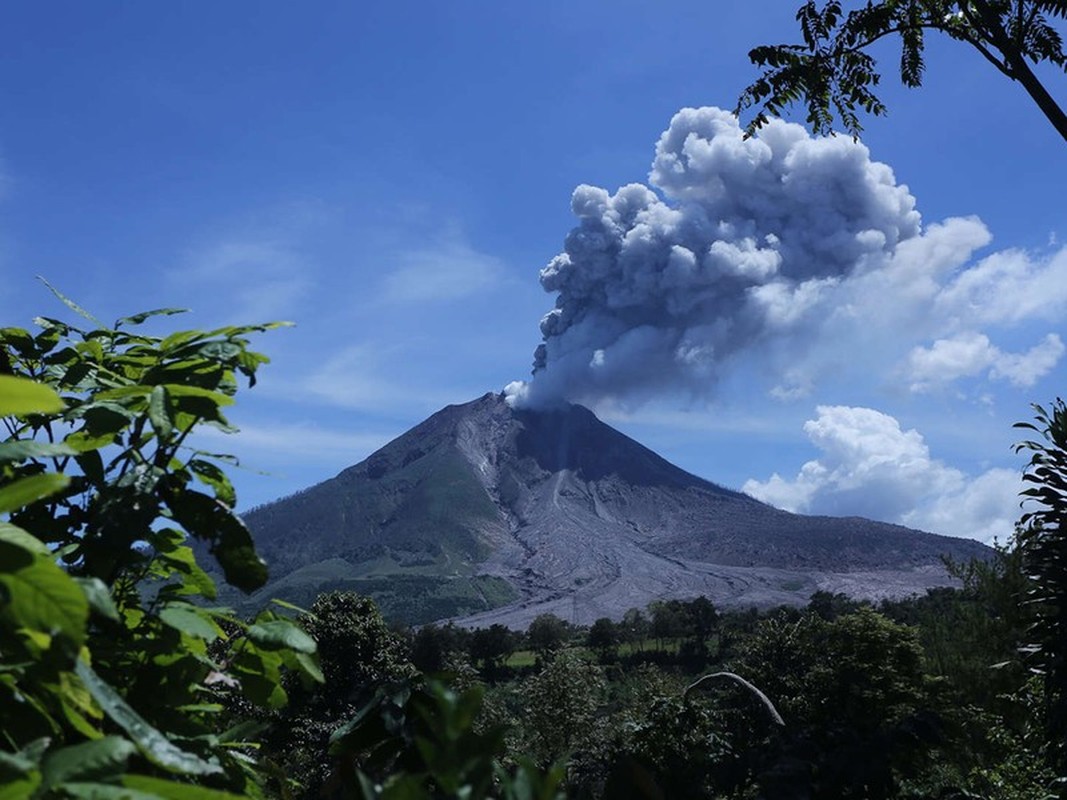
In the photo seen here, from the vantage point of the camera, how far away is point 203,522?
1332 mm

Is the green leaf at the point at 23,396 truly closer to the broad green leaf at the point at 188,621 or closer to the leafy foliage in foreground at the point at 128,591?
the leafy foliage in foreground at the point at 128,591

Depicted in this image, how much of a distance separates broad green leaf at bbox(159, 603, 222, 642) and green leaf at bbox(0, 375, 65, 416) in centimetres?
44

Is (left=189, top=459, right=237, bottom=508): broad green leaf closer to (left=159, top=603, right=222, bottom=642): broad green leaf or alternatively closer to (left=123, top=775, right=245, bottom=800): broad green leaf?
(left=159, top=603, right=222, bottom=642): broad green leaf

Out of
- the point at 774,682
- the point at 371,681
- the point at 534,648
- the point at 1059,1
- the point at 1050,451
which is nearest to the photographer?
the point at 371,681

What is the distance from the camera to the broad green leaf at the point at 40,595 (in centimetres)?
85

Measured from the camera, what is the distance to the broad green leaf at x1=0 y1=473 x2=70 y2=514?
86cm

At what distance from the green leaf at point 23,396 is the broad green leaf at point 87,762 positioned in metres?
0.30

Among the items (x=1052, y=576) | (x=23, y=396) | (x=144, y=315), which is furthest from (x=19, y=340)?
(x=1052, y=576)

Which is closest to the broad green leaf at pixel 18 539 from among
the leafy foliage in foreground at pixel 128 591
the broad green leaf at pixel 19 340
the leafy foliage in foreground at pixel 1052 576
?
the leafy foliage in foreground at pixel 128 591

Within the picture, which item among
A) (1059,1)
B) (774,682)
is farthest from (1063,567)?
(774,682)

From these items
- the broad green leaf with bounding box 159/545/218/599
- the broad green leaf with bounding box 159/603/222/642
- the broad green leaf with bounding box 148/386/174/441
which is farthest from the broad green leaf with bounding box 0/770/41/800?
the broad green leaf with bounding box 159/545/218/599

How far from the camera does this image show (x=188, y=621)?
126 cm

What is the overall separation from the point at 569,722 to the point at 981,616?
2414cm

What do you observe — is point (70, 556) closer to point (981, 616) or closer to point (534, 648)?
point (981, 616)
